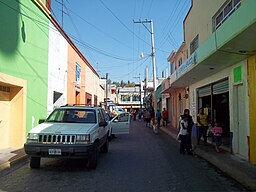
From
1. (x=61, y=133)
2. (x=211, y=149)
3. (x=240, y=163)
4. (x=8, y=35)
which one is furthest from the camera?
(x=211, y=149)

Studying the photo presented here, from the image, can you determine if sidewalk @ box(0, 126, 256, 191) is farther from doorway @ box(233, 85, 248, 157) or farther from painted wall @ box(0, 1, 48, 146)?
painted wall @ box(0, 1, 48, 146)

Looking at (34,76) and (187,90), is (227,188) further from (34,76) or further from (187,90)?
(187,90)

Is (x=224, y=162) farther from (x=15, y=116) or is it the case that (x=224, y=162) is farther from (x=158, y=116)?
(x=158, y=116)

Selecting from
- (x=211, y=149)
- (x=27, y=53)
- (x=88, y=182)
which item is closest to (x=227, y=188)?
(x=88, y=182)

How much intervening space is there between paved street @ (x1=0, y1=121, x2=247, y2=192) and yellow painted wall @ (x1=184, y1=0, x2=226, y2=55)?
692 cm

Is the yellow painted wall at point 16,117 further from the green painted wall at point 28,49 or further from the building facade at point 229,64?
the building facade at point 229,64

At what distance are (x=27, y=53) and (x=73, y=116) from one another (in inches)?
187

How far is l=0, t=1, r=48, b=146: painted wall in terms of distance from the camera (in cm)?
1095

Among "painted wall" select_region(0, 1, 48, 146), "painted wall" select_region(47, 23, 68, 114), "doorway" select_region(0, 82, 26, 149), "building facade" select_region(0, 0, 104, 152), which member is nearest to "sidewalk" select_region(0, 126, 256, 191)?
"doorway" select_region(0, 82, 26, 149)

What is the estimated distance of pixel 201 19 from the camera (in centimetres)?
1558

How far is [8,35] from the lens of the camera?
11.0 m

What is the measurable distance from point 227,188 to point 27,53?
32.1 feet

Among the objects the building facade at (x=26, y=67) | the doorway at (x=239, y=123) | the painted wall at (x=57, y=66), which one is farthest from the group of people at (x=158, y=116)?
the doorway at (x=239, y=123)

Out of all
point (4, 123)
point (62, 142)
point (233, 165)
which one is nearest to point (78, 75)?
point (4, 123)
